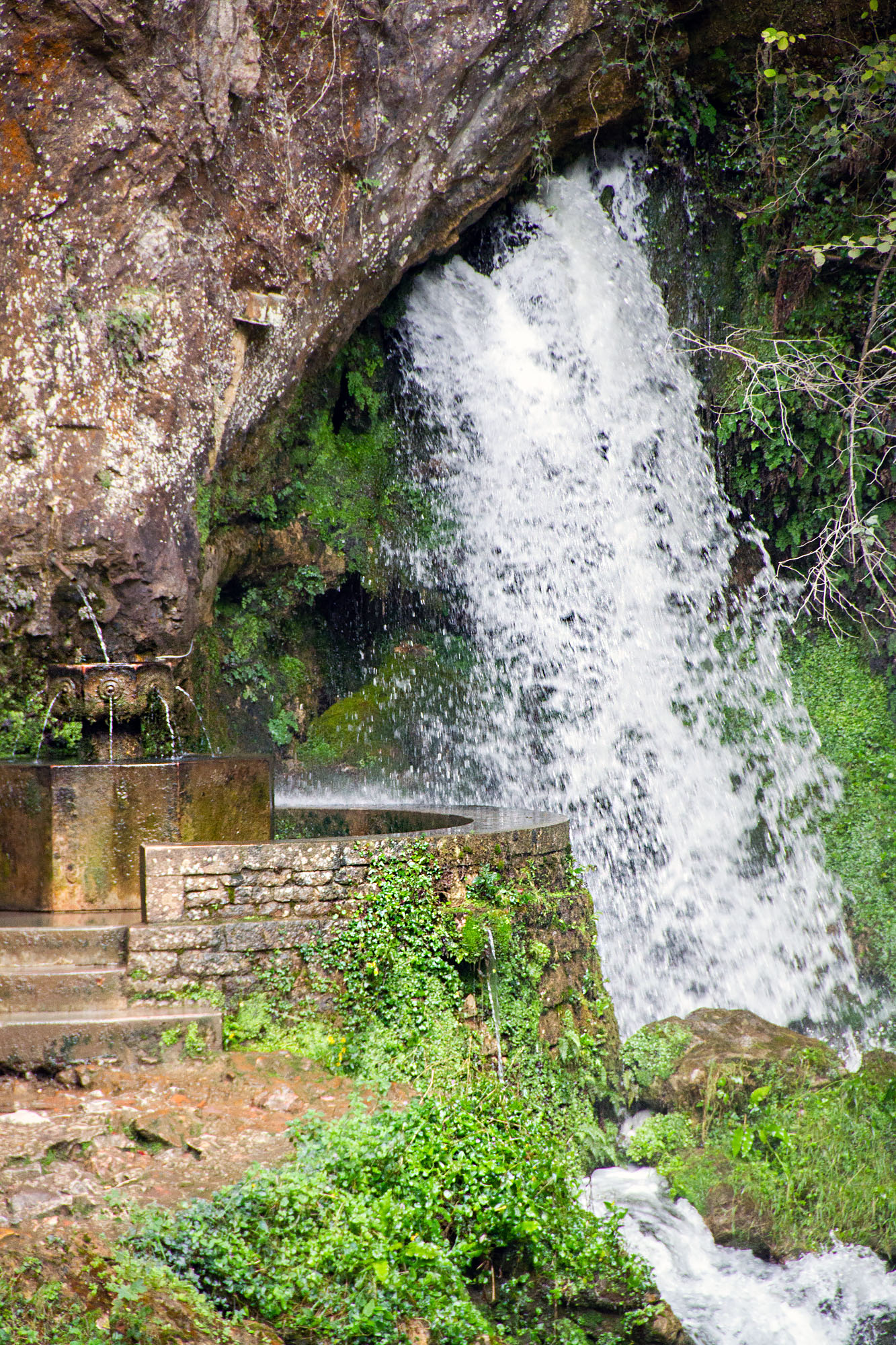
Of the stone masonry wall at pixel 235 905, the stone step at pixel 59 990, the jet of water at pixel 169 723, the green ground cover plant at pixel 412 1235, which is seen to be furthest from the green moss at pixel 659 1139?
the jet of water at pixel 169 723

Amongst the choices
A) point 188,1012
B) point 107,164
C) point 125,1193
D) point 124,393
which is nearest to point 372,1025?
point 188,1012

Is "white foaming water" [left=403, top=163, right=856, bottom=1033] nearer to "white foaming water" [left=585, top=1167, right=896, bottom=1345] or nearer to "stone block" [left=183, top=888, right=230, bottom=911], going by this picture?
"white foaming water" [left=585, top=1167, right=896, bottom=1345]

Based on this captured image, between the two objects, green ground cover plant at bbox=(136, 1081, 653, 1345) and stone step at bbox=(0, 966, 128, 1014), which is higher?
stone step at bbox=(0, 966, 128, 1014)

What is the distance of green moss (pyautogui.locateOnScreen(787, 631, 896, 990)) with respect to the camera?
10430 mm

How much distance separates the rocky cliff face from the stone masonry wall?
10.1 ft

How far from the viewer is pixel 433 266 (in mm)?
10523

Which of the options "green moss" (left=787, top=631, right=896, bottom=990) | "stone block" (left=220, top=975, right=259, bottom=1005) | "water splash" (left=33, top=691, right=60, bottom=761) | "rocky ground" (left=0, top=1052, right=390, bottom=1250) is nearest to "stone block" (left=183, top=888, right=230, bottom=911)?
"stone block" (left=220, top=975, right=259, bottom=1005)

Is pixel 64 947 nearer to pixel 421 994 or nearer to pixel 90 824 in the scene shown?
pixel 90 824

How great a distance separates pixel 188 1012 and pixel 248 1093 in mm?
470

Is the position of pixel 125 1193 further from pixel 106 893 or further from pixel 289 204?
pixel 289 204

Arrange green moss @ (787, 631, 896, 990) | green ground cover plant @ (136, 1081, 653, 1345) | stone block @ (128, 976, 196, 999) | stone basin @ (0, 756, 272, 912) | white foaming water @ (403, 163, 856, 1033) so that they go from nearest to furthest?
1. green ground cover plant @ (136, 1081, 653, 1345)
2. stone block @ (128, 976, 196, 999)
3. stone basin @ (0, 756, 272, 912)
4. white foaming water @ (403, 163, 856, 1033)
5. green moss @ (787, 631, 896, 990)

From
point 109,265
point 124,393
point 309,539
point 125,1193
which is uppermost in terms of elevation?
point 109,265

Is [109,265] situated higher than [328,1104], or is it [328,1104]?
[109,265]

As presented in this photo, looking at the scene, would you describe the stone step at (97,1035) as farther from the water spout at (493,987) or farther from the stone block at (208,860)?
the water spout at (493,987)
